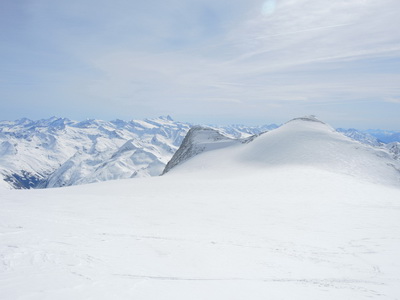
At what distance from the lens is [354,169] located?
39844 millimetres

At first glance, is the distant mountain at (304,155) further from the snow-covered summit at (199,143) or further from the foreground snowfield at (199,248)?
the foreground snowfield at (199,248)

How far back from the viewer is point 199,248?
36.0ft

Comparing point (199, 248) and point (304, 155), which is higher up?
point (304, 155)

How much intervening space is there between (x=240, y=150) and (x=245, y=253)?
4889 centimetres

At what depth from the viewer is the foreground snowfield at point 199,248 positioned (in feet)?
24.7

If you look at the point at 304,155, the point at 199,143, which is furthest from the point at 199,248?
the point at 199,143

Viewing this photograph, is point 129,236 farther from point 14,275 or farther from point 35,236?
point 14,275

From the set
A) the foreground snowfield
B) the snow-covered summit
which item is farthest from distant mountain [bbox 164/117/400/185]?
the foreground snowfield

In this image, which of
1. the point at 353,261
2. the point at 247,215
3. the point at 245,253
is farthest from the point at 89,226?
the point at 353,261

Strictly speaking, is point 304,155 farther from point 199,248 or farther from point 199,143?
point 199,248

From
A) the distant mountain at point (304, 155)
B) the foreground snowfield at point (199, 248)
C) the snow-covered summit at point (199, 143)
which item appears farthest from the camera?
the snow-covered summit at point (199, 143)

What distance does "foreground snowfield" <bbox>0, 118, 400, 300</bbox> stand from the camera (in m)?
7.52

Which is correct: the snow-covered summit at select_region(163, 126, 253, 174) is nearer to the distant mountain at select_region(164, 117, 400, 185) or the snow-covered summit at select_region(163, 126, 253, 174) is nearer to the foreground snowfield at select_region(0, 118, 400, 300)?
the distant mountain at select_region(164, 117, 400, 185)

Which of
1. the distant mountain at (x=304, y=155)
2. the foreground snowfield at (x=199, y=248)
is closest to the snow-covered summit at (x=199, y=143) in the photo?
the distant mountain at (x=304, y=155)
